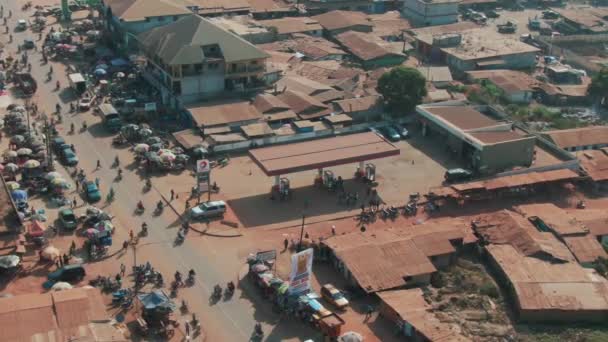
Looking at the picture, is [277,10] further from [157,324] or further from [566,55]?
[157,324]

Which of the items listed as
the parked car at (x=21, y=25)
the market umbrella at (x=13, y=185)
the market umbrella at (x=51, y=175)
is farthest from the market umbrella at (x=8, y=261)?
the parked car at (x=21, y=25)

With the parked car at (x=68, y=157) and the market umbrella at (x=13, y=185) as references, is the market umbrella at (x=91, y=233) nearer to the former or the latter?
the market umbrella at (x=13, y=185)

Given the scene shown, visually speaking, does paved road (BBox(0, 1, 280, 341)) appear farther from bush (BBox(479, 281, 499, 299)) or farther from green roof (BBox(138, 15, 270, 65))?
bush (BBox(479, 281, 499, 299))

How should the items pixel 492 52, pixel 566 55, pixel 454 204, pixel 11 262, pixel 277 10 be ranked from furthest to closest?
pixel 277 10
pixel 566 55
pixel 492 52
pixel 454 204
pixel 11 262

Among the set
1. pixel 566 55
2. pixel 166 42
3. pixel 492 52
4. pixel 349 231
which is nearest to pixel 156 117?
pixel 166 42

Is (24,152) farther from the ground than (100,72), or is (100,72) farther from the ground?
(100,72)

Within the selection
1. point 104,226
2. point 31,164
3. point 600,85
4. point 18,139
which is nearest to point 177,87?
point 18,139

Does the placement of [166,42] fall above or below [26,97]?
above

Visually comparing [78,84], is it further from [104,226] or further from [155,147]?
[104,226]
